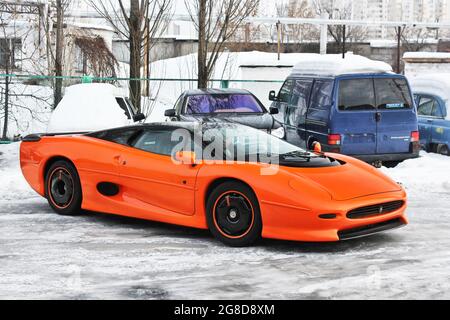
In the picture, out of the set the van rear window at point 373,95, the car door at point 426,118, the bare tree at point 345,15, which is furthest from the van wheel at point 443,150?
the bare tree at point 345,15

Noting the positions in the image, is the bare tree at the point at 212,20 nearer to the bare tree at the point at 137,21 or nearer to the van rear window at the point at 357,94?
the bare tree at the point at 137,21

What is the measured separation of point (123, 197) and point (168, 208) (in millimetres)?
661

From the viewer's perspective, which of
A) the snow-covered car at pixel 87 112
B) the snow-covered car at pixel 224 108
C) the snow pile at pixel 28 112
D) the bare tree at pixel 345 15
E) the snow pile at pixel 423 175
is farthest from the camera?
the bare tree at pixel 345 15

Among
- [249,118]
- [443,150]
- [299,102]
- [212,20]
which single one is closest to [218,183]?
[299,102]

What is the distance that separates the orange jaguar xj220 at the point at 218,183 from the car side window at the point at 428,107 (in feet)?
23.9

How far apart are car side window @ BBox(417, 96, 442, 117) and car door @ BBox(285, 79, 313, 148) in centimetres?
296

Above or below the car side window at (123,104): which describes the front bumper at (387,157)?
below

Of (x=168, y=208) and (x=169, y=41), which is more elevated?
(x=169, y=41)

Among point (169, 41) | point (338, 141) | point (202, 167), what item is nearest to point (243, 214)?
point (202, 167)

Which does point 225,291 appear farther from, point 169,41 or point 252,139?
point 169,41

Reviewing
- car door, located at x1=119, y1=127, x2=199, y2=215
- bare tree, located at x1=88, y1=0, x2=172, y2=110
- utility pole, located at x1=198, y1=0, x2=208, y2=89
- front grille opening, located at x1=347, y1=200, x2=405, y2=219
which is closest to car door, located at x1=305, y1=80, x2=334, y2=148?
car door, located at x1=119, y1=127, x2=199, y2=215

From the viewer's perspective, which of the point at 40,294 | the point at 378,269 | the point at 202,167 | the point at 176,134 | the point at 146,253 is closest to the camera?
the point at 40,294

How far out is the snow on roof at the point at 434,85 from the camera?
577 inches

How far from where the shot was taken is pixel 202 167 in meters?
7.27
